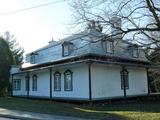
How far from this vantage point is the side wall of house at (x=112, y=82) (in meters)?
28.5

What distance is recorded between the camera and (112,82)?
30.6 metres

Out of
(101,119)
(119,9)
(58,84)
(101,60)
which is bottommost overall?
(101,119)

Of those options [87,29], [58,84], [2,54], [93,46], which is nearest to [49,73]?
[58,84]

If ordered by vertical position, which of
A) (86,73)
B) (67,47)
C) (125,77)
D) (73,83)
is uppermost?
(67,47)

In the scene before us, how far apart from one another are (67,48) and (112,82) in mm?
6409

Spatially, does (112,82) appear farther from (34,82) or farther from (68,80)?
(34,82)

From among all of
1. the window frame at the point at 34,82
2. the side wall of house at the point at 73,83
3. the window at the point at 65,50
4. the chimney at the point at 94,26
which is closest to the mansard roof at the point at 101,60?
the side wall of house at the point at 73,83

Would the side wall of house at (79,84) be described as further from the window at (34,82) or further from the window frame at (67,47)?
the window at (34,82)

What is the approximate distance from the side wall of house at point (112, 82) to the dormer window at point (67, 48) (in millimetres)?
4893

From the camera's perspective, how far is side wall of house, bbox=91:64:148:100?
93.6 feet

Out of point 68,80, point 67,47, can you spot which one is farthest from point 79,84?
point 67,47

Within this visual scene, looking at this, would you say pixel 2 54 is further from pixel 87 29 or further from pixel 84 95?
pixel 87 29

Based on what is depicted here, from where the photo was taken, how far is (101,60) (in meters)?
28.4

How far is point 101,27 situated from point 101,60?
10.9m
